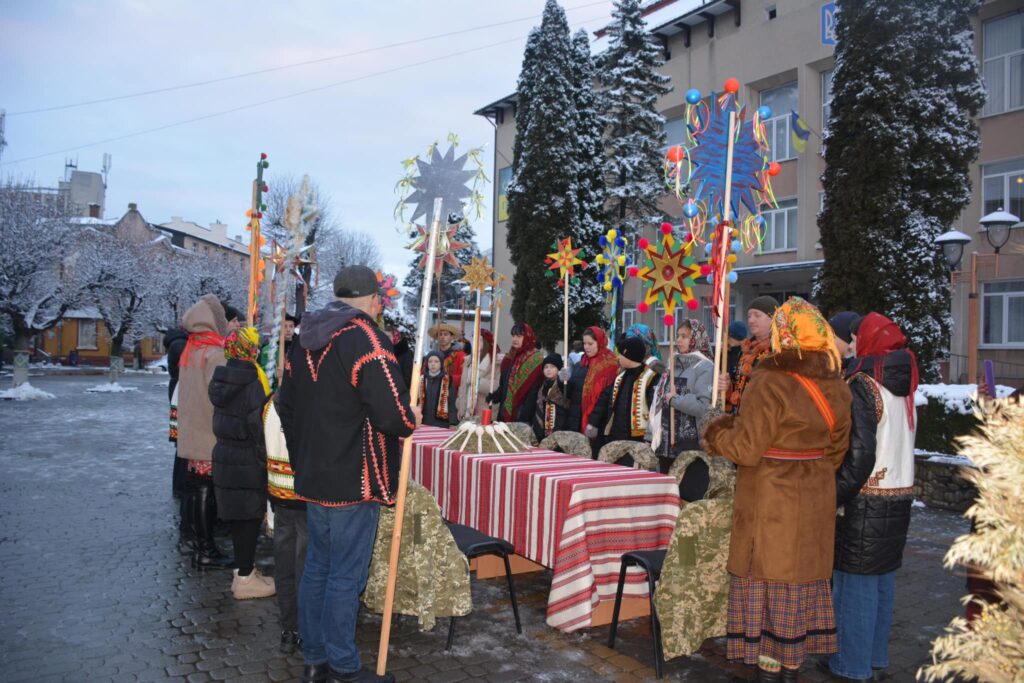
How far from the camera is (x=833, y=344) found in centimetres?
375

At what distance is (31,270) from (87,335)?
3176 centimetres

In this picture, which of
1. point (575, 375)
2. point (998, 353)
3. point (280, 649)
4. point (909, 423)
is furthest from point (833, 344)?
point (998, 353)

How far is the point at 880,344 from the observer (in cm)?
390

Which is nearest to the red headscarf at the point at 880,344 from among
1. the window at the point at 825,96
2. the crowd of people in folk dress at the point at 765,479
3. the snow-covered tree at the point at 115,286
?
the crowd of people in folk dress at the point at 765,479

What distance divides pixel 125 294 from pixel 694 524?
31170 millimetres

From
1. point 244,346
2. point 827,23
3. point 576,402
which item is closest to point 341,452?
point 244,346

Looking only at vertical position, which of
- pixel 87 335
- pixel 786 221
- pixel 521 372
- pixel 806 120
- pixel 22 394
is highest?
pixel 806 120

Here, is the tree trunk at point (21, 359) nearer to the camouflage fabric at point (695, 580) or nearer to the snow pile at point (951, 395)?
the snow pile at point (951, 395)

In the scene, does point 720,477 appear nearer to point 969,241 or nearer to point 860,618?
point 860,618

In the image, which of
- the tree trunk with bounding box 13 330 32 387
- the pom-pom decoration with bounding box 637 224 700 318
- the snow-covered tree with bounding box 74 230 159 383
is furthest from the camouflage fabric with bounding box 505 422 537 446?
the snow-covered tree with bounding box 74 230 159 383

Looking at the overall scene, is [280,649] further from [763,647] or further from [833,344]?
[833,344]

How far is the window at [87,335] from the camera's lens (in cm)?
5191

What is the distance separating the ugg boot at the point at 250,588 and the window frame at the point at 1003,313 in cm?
1854

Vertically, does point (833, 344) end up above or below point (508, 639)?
above
